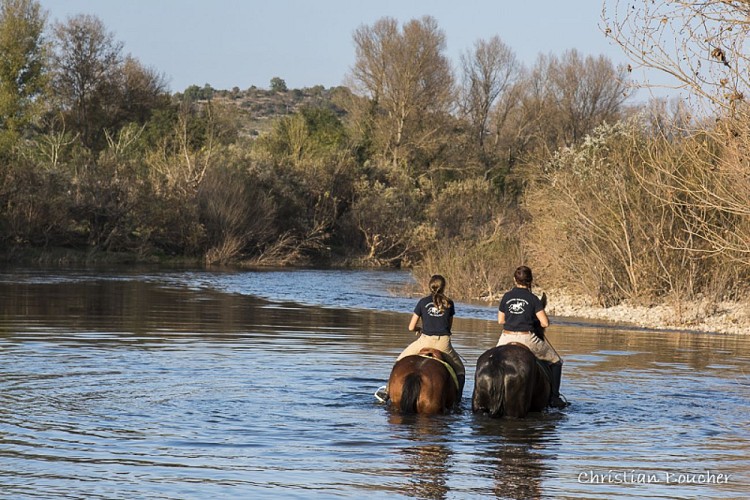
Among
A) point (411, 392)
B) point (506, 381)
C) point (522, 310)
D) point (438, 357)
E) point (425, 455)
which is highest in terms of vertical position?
point (522, 310)

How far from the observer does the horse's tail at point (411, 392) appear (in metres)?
13.2

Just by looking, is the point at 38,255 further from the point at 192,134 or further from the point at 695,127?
the point at 695,127

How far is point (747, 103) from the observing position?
48.2 ft

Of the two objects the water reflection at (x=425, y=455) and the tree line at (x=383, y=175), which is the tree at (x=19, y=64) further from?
the water reflection at (x=425, y=455)

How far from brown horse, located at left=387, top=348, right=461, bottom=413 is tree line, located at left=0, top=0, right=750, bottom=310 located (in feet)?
15.0

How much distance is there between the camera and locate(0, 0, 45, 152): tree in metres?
63.8

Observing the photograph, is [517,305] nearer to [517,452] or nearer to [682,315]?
[517,452]

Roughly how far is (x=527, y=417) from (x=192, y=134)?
5847 centimetres

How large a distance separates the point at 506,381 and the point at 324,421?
2031 mm

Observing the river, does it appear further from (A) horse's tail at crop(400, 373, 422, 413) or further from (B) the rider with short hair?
(B) the rider with short hair

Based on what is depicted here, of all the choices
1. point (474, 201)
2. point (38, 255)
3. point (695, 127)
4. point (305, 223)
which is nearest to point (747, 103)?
point (695, 127)

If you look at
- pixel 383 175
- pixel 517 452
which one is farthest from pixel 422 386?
pixel 383 175

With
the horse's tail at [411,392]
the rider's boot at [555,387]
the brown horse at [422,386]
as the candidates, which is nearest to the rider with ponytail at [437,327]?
the brown horse at [422,386]

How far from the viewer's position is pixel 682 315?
1074 inches
